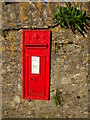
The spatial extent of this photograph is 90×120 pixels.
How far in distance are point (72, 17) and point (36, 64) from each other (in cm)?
125

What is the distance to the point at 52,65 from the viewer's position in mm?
3912

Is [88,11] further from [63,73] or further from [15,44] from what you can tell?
[15,44]

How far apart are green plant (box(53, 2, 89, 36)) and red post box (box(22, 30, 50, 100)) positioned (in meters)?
0.37

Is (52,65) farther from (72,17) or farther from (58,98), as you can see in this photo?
(72,17)

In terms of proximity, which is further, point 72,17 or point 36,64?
point 36,64

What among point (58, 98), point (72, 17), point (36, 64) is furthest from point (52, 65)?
point (72, 17)

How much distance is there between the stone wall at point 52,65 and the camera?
12.4 feet

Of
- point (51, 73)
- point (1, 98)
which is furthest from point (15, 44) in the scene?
point (1, 98)

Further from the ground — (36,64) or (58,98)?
(36,64)

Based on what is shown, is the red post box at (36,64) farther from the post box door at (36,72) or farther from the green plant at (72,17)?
the green plant at (72,17)

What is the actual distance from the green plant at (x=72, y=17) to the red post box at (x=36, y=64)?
1.22 ft

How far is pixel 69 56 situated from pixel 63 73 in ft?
1.31

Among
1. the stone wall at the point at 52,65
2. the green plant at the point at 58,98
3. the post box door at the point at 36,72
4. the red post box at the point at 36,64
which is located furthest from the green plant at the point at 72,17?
the green plant at the point at 58,98

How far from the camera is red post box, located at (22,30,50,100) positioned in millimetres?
3801
